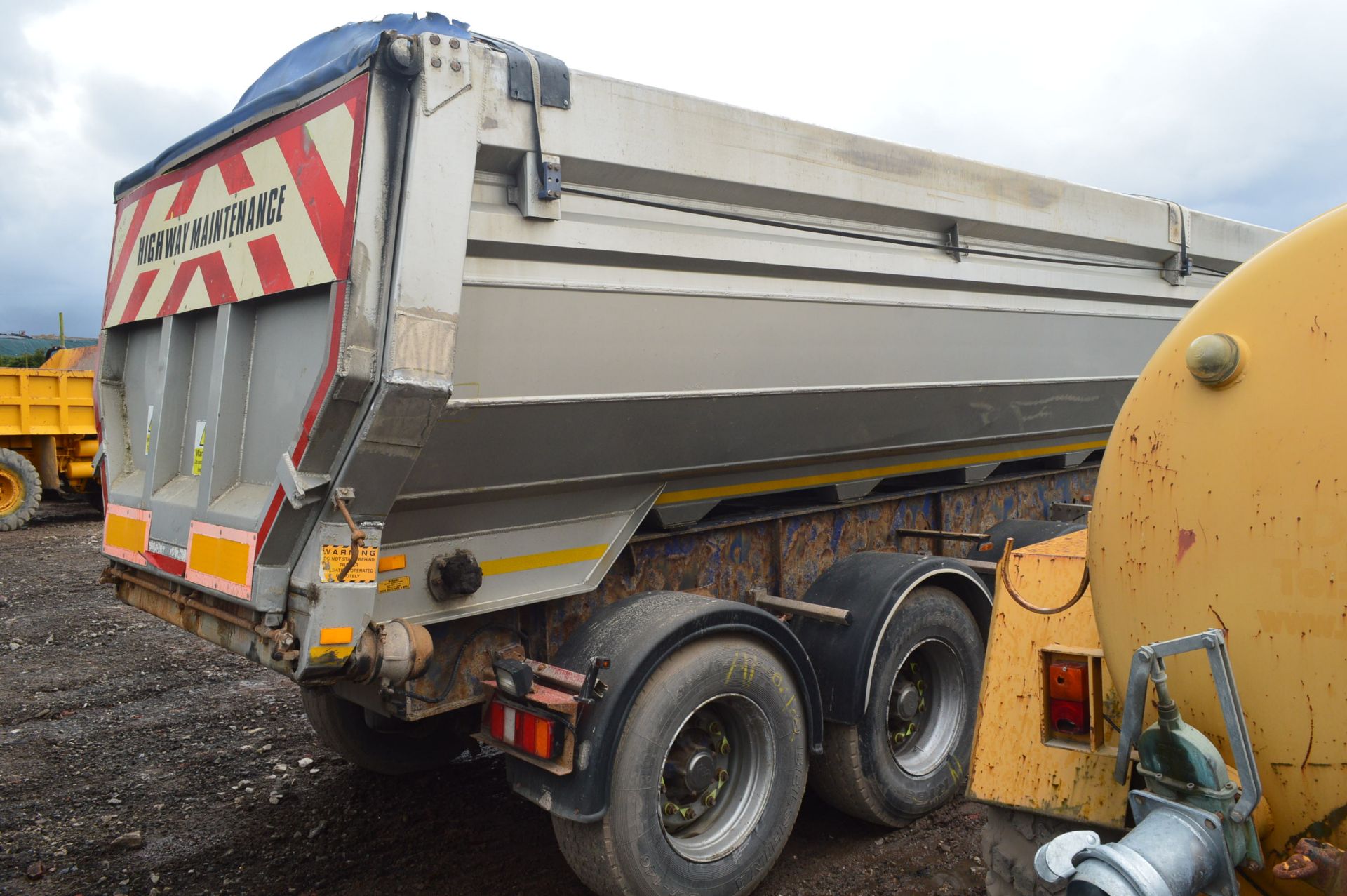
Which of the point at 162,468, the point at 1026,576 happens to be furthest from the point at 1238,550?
the point at 162,468

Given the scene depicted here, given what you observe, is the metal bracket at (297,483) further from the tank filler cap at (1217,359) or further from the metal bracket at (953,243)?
the metal bracket at (953,243)

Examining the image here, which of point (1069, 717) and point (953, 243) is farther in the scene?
point (953, 243)

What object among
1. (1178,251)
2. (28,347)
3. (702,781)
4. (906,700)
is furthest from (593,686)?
(28,347)

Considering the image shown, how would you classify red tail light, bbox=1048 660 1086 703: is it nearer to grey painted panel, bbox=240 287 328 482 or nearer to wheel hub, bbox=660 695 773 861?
wheel hub, bbox=660 695 773 861

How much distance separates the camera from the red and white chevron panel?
2.41 m

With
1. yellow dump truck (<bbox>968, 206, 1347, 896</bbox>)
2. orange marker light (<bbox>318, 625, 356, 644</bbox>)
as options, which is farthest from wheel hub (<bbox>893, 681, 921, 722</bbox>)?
orange marker light (<bbox>318, 625, 356, 644</bbox>)

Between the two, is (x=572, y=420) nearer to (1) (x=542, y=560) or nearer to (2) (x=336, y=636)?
(1) (x=542, y=560)

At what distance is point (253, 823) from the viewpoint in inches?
148

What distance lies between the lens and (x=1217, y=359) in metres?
1.57

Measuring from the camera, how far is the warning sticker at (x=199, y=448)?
9.75 feet

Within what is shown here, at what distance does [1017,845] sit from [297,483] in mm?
1997

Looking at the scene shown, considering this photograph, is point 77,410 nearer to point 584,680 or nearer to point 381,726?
point 381,726

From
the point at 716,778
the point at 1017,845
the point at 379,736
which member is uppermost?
the point at 1017,845

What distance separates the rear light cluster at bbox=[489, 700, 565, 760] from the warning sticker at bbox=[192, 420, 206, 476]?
1.23m
